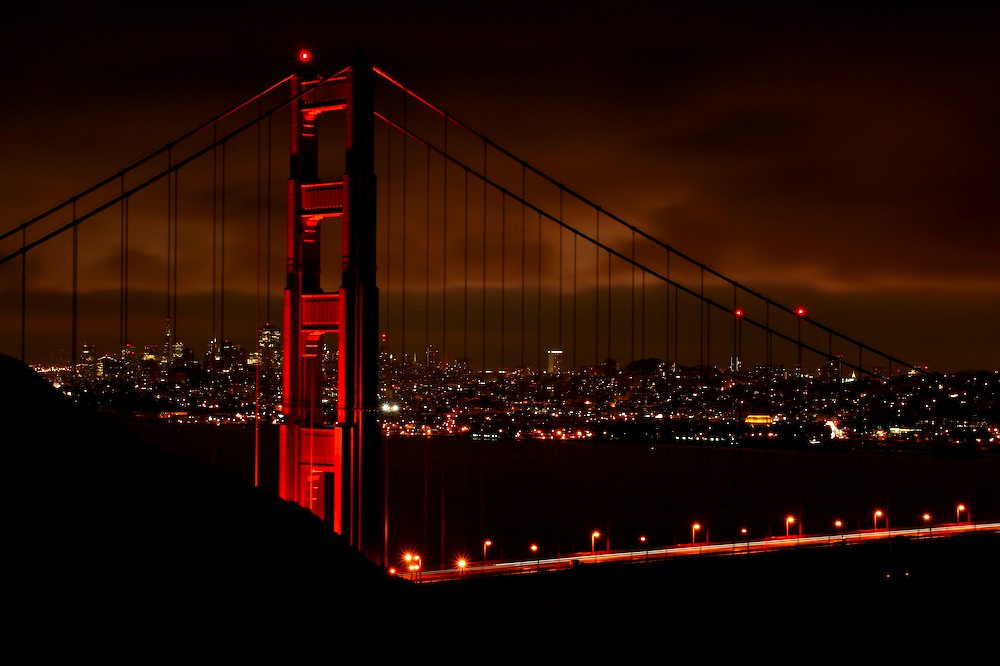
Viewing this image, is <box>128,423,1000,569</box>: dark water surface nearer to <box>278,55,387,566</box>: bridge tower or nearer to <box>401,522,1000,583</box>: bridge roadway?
<box>401,522,1000,583</box>: bridge roadway

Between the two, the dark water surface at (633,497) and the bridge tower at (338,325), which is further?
the dark water surface at (633,497)

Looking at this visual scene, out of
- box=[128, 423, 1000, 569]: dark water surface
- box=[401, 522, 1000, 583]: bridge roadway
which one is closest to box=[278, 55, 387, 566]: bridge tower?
box=[401, 522, 1000, 583]: bridge roadway

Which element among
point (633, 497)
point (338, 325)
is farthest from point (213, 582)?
point (633, 497)

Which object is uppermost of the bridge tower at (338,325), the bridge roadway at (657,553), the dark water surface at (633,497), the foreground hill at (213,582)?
the bridge tower at (338,325)

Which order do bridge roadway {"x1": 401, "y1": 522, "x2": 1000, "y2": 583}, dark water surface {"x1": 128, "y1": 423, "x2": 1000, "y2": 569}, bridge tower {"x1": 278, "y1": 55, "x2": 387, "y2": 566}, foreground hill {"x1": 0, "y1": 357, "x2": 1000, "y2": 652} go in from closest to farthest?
1. foreground hill {"x1": 0, "y1": 357, "x2": 1000, "y2": 652}
2. bridge tower {"x1": 278, "y1": 55, "x2": 387, "y2": 566}
3. bridge roadway {"x1": 401, "y1": 522, "x2": 1000, "y2": 583}
4. dark water surface {"x1": 128, "y1": 423, "x2": 1000, "y2": 569}

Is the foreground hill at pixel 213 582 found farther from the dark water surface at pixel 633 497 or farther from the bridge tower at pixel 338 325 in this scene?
the dark water surface at pixel 633 497

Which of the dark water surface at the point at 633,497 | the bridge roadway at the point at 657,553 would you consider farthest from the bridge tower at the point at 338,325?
the dark water surface at the point at 633,497

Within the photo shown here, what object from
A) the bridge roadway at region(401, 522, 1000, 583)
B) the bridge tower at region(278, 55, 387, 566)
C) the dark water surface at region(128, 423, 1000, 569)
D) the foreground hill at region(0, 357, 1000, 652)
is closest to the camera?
the foreground hill at region(0, 357, 1000, 652)
